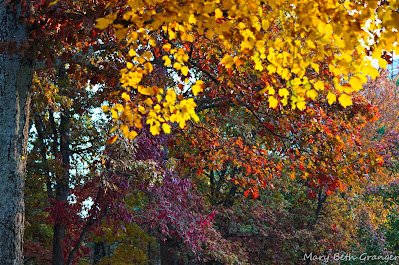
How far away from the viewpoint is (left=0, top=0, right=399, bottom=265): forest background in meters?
3.45

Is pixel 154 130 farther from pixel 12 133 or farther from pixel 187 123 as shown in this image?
pixel 187 123

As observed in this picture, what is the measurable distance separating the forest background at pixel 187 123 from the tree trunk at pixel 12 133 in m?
0.01

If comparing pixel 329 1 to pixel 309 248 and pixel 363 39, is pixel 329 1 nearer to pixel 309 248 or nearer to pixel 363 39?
pixel 363 39

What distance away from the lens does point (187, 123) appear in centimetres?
1023

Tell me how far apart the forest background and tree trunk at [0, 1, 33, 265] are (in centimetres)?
1

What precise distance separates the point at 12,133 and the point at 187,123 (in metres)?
5.75

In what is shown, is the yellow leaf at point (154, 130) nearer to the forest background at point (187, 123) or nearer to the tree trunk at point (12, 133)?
the forest background at point (187, 123)

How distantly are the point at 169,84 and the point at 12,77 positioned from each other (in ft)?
17.2

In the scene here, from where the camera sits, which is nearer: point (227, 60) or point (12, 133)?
point (227, 60)

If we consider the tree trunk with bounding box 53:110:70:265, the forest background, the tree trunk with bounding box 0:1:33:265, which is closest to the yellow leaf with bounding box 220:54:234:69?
the forest background

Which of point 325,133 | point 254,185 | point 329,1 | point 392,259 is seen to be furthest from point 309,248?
point 329,1

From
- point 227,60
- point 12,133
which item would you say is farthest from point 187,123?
point 227,60

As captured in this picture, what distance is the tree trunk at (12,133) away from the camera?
4613mm

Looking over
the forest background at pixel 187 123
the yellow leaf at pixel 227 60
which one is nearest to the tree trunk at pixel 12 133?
the forest background at pixel 187 123
